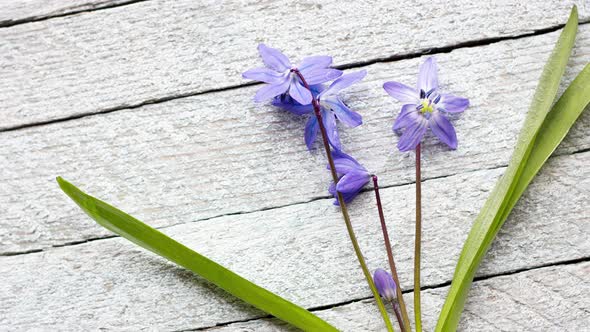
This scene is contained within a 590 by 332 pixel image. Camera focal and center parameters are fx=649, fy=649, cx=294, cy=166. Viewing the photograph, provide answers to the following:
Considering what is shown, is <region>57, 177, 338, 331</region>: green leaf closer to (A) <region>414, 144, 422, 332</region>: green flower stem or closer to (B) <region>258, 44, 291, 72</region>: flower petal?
(A) <region>414, 144, 422, 332</region>: green flower stem

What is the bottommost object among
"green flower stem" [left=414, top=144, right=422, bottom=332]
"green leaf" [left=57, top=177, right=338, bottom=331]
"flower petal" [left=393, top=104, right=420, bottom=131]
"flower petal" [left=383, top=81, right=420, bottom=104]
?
"green leaf" [left=57, top=177, right=338, bottom=331]

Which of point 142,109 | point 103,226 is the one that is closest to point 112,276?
point 103,226

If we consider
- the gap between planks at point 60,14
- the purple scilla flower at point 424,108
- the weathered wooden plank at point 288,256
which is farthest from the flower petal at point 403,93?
the gap between planks at point 60,14

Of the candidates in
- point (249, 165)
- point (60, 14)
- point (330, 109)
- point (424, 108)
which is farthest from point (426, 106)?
point (60, 14)

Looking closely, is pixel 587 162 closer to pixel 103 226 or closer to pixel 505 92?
pixel 505 92

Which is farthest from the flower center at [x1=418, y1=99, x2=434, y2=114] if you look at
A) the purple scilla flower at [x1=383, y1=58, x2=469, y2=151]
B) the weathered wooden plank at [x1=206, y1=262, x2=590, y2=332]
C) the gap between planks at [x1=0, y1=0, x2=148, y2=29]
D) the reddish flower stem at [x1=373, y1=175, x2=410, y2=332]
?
the gap between planks at [x1=0, y1=0, x2=148, y2=29]
